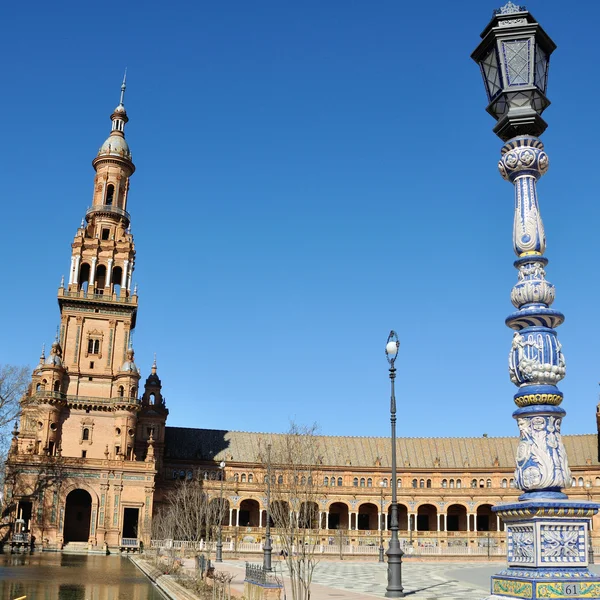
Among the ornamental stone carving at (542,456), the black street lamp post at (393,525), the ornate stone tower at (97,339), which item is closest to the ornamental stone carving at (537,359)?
the ornamental stone carving at (542,456)

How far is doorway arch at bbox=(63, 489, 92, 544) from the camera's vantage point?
74.7 metres

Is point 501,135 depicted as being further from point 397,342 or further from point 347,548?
point 347,548

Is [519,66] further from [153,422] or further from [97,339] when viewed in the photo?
[153,422]

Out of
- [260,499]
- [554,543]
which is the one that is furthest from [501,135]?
[260,499]

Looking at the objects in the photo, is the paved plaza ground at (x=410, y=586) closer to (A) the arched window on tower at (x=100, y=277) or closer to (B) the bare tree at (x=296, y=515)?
(B) the bare tree at (x=296, y=515)

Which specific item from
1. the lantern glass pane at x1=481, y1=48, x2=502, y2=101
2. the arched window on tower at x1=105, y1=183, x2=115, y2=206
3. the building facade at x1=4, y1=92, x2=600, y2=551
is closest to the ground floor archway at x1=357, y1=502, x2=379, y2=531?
the building facade at x1=4, y1=92, x2=600, y2=551

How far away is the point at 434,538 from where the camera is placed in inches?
3216

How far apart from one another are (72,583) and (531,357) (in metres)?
28.8

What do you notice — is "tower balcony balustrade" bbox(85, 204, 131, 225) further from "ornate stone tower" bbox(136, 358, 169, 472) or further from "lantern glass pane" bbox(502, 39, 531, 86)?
"lantern glass pane" bbox(502, 39, 531, 86)

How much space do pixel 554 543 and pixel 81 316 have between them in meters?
77.5

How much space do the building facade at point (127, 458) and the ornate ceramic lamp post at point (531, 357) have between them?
200ft

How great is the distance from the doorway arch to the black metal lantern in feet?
240

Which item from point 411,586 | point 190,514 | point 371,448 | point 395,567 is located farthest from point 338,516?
Answer: point 395,567

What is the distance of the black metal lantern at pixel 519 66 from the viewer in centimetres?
930
